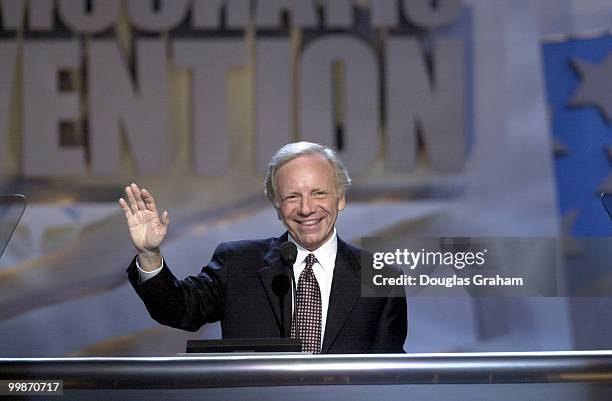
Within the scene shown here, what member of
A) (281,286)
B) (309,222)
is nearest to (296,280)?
(281,286)

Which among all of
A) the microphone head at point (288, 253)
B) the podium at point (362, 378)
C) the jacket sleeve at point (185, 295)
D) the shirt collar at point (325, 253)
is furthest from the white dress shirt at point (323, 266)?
the podium at point (362, 378)

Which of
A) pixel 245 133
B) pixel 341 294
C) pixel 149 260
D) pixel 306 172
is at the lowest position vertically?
pixel 341 294

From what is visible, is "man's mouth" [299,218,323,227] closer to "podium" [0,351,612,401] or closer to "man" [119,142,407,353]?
"man" [119,142,407,353]

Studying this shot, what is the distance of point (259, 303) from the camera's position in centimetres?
228

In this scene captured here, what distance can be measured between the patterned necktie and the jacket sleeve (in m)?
0.30

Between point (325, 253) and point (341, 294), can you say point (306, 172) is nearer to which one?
point (325, 253)

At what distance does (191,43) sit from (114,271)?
103 centimetres

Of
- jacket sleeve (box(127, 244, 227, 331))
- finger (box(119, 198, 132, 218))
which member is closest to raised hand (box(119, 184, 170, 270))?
finger (box(119, 198, 132, 218))

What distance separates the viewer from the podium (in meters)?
1.30

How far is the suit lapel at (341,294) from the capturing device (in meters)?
2.17

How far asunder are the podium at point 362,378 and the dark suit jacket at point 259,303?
81 centimetres

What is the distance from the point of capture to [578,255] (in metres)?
3.56

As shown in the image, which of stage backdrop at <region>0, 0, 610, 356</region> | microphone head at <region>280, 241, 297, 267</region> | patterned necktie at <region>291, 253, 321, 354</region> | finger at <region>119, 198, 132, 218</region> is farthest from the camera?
stage backdrop at <region>0, 0, 610, 356</region>

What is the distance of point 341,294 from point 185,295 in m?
0.43
